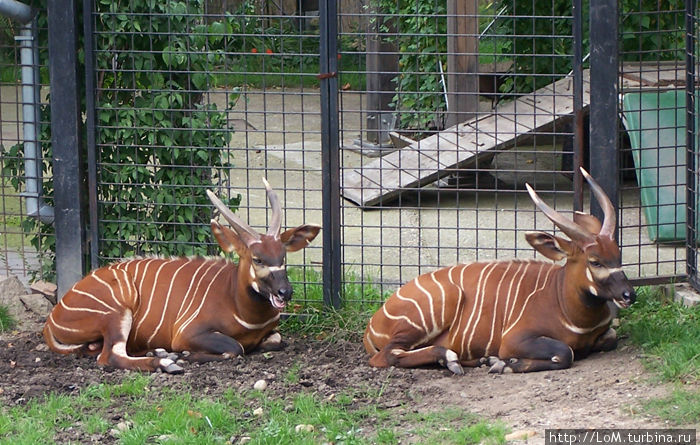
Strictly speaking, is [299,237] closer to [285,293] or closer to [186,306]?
[285,293]

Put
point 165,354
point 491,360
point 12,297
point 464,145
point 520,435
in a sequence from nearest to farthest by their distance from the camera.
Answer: point 520,435, point 491,360, point 165,354, point 12,297, point 464,145

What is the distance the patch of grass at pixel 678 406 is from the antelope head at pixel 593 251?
69 centimetres

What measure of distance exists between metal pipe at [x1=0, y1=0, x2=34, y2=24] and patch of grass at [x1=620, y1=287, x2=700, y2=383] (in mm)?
4027

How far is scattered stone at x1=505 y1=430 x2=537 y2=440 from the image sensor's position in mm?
4602

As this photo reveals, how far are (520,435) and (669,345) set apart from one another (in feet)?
4.58

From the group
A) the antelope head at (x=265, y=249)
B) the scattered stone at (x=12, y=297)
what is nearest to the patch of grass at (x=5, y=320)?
the scattered stone at (x=12, y=297)

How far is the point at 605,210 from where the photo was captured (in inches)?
229

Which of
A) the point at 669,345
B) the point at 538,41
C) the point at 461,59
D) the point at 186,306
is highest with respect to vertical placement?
the point at 538,41

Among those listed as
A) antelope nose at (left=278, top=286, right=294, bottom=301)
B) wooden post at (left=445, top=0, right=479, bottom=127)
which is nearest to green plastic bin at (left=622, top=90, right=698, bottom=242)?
wooden post at (left=445, top=0, right=479, bottom=127)

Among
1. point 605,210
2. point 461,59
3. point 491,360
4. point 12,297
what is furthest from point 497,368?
point 461,59

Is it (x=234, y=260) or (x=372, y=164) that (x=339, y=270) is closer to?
(x=234, y=260)

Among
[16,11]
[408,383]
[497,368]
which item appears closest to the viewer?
[408,383]

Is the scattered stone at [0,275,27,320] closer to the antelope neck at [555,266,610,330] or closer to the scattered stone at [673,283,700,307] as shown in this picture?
the antelope neck at [555,266,610,330]

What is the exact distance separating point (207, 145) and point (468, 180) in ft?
13.1
